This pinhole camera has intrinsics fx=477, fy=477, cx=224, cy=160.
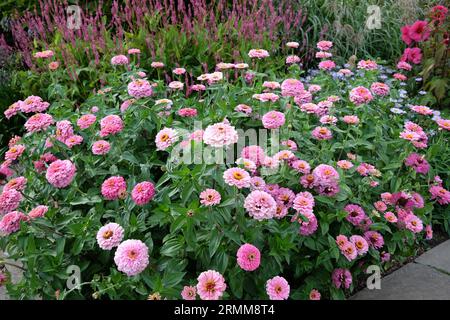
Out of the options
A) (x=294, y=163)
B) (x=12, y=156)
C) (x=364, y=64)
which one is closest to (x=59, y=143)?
(x=12, y=156)

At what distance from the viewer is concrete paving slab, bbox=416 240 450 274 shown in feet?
7.93

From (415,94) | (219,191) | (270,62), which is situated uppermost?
(219,191)

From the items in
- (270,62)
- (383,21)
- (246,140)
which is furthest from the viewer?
(383,21)

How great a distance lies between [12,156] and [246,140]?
43.3 inches

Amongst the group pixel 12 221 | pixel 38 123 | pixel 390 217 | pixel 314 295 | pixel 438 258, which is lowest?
pixel 438 258

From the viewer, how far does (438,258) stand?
2.49 m

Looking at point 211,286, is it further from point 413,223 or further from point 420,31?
point 420,31

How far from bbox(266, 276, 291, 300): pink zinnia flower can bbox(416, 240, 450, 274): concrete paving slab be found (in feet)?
3.39

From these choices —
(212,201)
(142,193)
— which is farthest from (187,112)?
(212,201)

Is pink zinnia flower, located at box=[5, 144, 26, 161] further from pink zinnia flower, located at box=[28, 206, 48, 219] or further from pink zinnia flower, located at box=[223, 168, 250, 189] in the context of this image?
pink zinnia flower, located at box=[223, 168, 250, 189]

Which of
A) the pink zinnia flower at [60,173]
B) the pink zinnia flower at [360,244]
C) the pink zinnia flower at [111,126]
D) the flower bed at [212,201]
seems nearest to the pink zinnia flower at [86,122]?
the flower bed at [212,201]

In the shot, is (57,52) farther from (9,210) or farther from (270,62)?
(9,210)

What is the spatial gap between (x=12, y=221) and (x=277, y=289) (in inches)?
41.9

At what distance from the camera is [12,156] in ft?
6.98
